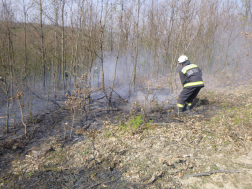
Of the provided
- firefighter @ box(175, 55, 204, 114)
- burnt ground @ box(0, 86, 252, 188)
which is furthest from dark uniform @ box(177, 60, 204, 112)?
burnt ground @ box(0, 86, 252, 188)

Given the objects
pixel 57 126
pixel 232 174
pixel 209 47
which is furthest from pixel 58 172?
pixel 209 47

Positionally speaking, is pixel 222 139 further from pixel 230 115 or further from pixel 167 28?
pixel 167 28

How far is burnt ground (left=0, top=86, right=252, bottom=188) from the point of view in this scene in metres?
3.01

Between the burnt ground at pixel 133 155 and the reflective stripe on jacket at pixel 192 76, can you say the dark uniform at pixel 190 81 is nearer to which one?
the reflective stripe on jacket at pixel 192 76

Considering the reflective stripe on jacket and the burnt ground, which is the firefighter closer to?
the reflective stripe on jacket

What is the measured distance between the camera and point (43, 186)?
3.02m

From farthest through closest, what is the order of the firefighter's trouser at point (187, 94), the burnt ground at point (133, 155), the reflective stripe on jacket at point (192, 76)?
the firefighter's trouser at point (187, 94) < the reflective stripe on jacket at point (192, 76) < the burnt ground at point (133, 155)

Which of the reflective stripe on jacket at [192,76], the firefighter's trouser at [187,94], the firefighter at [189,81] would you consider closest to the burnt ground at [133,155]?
the firefighter's trouser at [187,94]

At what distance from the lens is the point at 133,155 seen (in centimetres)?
374

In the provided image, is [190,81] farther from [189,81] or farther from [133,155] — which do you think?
[133,155]

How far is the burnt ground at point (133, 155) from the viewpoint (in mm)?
3014

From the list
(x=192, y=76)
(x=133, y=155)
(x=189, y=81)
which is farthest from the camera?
(x=189, y=81)

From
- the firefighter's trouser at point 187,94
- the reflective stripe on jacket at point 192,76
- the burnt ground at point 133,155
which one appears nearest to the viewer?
the burnt ground at point 133,155

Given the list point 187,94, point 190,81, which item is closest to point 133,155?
point 187,94
